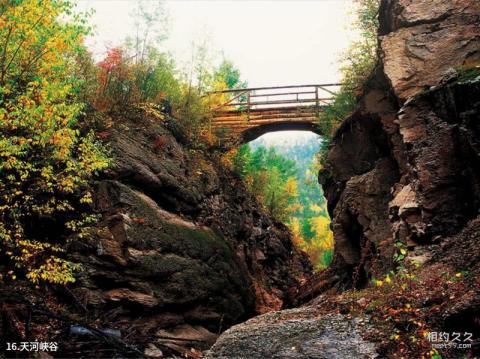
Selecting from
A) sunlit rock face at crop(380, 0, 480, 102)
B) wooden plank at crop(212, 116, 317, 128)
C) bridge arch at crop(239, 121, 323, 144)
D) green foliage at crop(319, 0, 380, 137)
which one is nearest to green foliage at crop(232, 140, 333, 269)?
bridge arch at crop(239, 121, 323, 144)

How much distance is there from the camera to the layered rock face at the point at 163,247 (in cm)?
1347

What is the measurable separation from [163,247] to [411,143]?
8.84m

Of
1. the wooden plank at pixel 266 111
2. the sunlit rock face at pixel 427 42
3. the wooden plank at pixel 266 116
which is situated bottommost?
the sunlit rock face at pixel 427 42

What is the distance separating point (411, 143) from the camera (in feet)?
39.8

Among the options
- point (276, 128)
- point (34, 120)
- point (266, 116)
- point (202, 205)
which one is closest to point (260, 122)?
point (266, 116)

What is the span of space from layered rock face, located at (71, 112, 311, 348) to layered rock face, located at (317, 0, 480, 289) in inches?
207

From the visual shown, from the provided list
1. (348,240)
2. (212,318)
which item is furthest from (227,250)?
(348,240)

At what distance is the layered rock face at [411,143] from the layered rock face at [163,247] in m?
5.25

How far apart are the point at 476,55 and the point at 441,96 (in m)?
2.23

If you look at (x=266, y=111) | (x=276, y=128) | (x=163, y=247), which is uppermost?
(x=266, y=111)

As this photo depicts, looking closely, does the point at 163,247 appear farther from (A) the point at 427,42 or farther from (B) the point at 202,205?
(A) the point at 427,42

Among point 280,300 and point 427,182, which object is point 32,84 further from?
point 280,300

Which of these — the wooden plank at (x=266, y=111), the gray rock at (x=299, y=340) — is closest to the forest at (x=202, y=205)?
the gray rock at (x=299, y=340)

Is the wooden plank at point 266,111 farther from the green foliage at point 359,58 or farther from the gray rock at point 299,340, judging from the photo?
the gray rock at point 299,340
